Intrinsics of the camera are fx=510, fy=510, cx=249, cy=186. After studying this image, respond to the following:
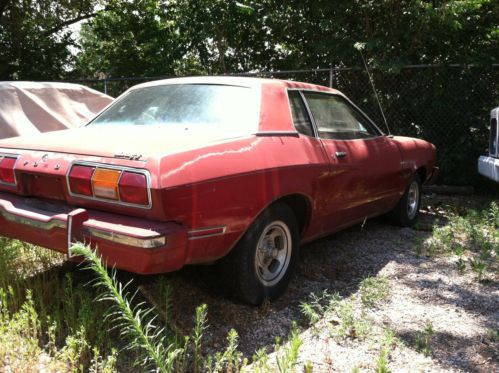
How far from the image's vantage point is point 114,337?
2943 millimetres

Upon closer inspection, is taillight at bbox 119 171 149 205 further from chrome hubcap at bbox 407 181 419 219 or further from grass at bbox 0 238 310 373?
chrome hubcap at bbox 407 181 419 219

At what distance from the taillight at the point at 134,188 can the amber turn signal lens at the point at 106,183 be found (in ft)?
0.16

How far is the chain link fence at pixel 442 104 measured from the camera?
25.3 feet

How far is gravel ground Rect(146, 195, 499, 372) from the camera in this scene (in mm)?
2861

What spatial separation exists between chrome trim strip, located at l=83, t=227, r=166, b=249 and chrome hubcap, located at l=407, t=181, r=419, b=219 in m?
3.82

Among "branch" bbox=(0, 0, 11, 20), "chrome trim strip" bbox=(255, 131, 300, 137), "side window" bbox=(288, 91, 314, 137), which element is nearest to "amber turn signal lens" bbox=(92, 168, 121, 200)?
"chrome trim strip" bbox=(255, 131, 300, 137)

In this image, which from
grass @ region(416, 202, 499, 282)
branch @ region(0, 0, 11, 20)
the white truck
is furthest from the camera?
branch @ region(0, 0, 11, 20)

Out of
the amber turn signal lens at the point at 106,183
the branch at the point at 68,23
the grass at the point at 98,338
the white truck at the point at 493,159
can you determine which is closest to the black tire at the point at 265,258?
the grass at the point at 98,338

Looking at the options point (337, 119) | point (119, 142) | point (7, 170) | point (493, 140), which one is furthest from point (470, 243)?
point (7, 170)

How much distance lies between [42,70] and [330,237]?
11307 mm

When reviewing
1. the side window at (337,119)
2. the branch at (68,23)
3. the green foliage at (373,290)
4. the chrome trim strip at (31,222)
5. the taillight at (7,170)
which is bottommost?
the green foliage at (373,290)

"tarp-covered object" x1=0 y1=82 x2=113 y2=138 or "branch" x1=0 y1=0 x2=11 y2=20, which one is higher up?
"branch" x1=0 y1=0 x2=11 y2=20

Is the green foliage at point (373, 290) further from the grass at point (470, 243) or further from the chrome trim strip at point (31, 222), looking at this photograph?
the chrome trim strip at point (31, 222)

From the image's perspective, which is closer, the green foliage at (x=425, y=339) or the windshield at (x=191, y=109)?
the green foliage at (x=425, y=339)
